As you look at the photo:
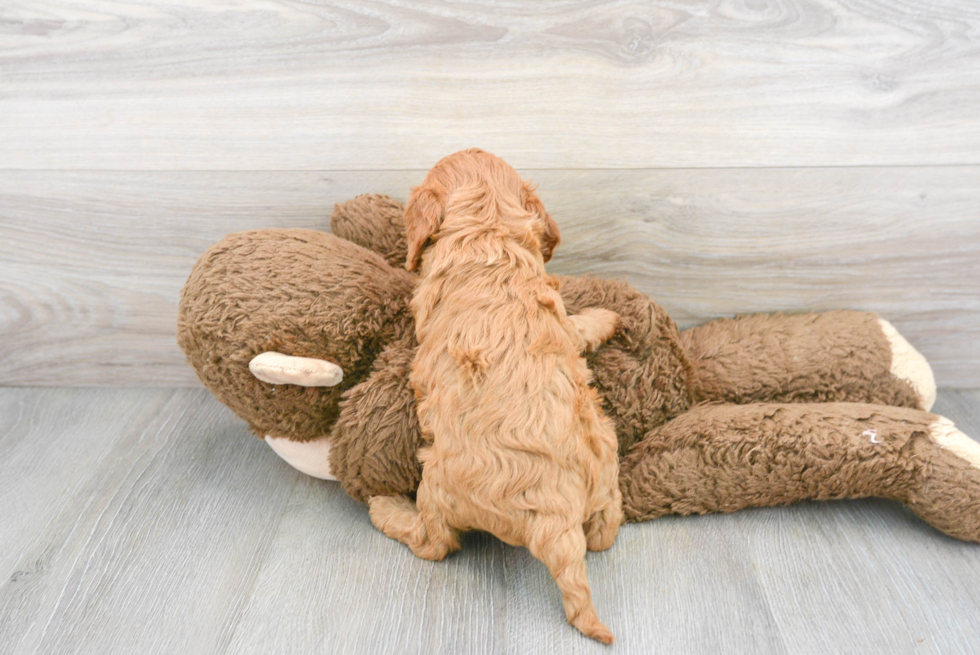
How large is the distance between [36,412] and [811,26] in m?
1.62

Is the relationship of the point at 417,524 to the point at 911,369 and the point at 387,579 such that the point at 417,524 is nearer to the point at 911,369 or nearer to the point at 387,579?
the point at 387,579

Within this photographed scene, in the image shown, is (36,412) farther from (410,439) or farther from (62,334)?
(410,439)

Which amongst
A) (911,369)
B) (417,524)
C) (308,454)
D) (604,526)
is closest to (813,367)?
(911,369)

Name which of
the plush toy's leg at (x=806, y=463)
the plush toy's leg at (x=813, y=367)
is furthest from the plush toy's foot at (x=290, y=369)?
the plush toy's leg at (x=813, y=367)

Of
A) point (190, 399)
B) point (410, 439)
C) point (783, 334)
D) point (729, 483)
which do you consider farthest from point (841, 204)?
point (190, 399)

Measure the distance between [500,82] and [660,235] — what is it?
1.31 ft

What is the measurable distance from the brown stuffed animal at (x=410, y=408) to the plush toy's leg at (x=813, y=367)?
64mm

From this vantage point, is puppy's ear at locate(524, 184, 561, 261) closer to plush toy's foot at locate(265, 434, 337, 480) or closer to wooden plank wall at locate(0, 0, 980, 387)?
wooden plank wall at locate(0, 0, 980, 387)

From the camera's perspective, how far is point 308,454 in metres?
1.15

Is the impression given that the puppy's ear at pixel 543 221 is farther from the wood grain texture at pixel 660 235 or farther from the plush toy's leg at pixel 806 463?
the plush toy's leg at pixel 806 463

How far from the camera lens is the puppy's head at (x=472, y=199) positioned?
98 centimetres

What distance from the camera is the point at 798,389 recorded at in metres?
1.23

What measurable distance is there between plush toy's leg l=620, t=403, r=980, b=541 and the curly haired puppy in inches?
4.2

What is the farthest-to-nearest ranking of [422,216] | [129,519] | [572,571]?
[129,519], [422,216], [572,571]
